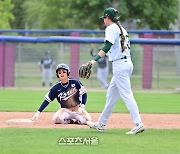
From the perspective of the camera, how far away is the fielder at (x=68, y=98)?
11.8m

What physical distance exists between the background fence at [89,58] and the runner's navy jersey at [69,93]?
1442cm

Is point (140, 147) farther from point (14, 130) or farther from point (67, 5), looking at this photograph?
point (67, 5)

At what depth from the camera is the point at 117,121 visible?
1284 centimetres

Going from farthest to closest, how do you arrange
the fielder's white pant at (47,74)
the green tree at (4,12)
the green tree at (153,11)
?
the green tree at (4,12) → the green tree at (153,11) → the fielder's white pant at (47,74)

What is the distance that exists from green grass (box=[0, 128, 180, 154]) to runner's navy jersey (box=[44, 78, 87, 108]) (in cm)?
116

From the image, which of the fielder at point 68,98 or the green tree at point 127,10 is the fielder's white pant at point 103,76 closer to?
the green tree at point 127,10

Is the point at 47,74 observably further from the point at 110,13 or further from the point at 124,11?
the point at 110,13

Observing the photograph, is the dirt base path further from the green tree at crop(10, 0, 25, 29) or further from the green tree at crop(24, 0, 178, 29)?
the green tree at crop(10, 0, 25, 29)

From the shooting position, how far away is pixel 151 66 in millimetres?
27062

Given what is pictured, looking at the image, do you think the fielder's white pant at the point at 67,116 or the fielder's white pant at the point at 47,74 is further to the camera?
the fielder's white pant at the point at 47,74

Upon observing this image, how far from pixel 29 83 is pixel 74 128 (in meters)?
17.4

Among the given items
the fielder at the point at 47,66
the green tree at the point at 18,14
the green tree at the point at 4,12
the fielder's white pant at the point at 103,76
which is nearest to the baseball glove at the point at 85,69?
the fielder's white pant at the point at 103,76

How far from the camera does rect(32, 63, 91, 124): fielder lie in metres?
11.8

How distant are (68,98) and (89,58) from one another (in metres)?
16.8
